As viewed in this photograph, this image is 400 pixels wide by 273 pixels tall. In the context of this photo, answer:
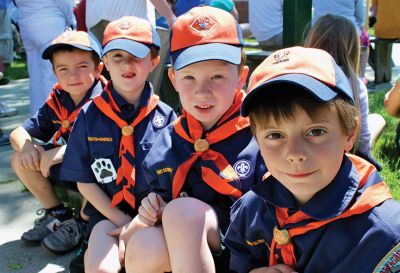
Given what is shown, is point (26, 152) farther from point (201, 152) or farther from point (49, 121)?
point (201, 152)

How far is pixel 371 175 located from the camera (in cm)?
177

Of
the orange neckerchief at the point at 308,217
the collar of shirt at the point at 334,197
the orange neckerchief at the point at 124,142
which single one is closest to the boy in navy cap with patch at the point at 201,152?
the orange neckerchief at the point at 124,142

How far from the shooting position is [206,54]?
7.43ft

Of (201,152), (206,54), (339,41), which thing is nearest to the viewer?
(206,54)

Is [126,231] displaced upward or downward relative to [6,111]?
upward

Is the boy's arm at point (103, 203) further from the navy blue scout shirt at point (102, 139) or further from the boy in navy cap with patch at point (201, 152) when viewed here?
the boy in navy cap with patch at point (201, 152)

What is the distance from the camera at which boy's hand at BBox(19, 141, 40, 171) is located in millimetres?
3275

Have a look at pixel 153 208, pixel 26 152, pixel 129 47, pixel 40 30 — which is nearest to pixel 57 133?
pixel 26 152

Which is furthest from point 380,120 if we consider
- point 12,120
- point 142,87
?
point 12,120

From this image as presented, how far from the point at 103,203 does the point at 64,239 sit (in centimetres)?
48

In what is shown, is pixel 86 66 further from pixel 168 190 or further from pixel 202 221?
pixel 202 221

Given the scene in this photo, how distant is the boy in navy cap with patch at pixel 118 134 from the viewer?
109 inches

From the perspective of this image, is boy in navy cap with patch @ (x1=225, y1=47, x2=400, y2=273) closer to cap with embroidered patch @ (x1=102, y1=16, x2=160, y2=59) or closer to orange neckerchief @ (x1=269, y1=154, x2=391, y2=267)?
orange neckerchief @ (x1=269, y1=154, x2=391, y2=267)

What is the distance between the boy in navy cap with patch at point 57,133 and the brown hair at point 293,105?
1.75 metres
